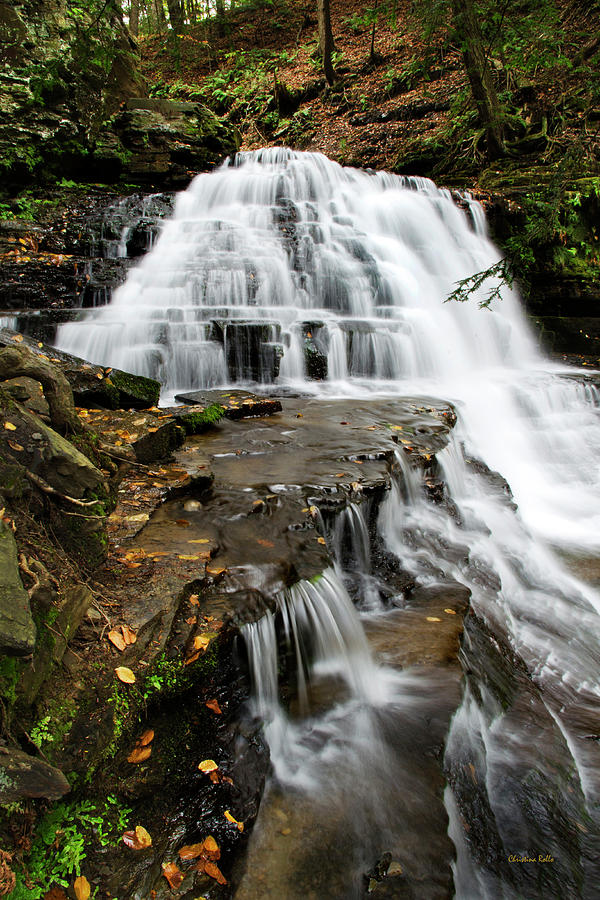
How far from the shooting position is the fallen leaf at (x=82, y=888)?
159cm

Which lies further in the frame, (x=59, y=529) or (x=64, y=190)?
(x=64, y=190)

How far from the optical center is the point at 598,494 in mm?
6688

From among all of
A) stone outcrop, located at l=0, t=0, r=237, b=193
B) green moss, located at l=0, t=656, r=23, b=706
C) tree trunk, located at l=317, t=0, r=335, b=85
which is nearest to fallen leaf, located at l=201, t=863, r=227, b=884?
green moss, located at l=0, t=656, r=23, b=706

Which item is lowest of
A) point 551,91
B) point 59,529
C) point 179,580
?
point 179,580

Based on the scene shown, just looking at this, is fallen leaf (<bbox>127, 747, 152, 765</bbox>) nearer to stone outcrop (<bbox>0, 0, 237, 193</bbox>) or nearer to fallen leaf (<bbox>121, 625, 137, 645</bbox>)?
fallen leaf (<bbox>121, 625, 137, 645</bbox>)

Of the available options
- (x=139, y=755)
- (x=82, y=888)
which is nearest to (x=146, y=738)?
(x=139, y=755)

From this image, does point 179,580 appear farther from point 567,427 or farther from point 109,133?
point 109,133

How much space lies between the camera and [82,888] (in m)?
1.60

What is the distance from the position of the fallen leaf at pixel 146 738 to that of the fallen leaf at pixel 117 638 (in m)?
0.37

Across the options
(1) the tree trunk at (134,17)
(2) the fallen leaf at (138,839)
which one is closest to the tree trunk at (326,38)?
(1) the tree trunk at (134,17)

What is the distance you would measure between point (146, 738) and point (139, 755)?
0.23 ft

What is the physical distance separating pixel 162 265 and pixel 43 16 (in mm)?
8670

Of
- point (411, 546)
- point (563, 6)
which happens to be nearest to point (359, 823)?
point (411, 546)

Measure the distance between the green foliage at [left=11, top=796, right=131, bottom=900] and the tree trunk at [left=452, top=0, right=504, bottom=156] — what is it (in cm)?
1629
